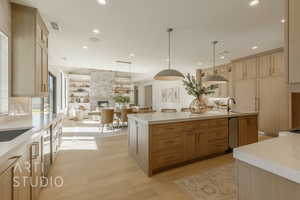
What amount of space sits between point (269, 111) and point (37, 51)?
631 centimetres

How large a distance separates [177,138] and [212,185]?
84 centimetres

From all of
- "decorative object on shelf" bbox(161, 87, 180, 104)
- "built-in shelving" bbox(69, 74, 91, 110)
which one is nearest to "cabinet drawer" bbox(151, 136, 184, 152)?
"decorative object on shelf" bbox(161, 87, 180, 104)

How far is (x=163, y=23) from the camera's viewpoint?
114 inches

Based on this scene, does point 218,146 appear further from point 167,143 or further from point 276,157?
point 276,157

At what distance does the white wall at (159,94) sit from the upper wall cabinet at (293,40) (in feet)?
24.7

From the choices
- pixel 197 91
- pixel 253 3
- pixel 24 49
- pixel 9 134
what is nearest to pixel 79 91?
pixel 24 49

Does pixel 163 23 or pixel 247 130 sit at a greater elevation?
pixel 163 23

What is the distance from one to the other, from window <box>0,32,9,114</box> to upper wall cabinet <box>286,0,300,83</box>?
10.9ft

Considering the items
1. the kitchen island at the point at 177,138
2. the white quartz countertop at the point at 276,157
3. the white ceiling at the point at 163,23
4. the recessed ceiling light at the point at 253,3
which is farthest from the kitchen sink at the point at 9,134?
the recessed ceiling light at the point at 253,3

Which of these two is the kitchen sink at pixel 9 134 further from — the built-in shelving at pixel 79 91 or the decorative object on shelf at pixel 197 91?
the built-in shelving at pixel 79 91

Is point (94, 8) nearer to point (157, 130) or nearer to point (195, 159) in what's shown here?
point (157, 130)

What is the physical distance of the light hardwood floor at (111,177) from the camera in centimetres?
194

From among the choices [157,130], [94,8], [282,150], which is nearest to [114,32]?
[94,8]

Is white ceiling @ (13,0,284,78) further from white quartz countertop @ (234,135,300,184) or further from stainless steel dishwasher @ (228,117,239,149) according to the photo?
white quartz countertop @ (234,135,300,184)
